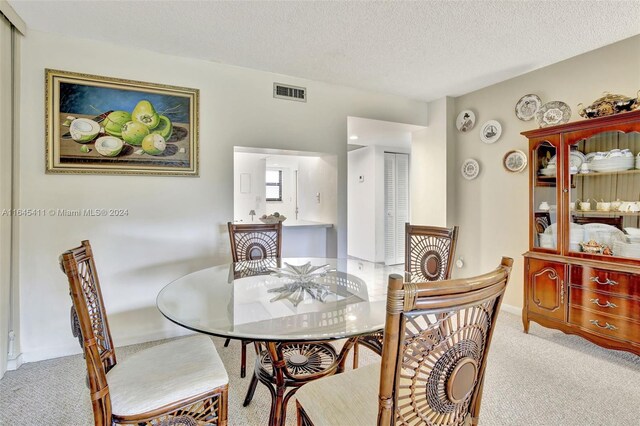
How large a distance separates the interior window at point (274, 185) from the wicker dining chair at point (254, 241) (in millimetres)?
4528

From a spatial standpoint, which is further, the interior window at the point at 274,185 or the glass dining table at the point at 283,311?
the interior window at the point at 274,185

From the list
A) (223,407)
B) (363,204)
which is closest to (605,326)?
(223,407)

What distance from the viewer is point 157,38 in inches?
98.5

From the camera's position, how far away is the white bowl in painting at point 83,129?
2.48m

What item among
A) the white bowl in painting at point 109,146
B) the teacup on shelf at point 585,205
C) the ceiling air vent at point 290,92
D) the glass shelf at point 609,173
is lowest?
the teacup on shelf at point 585,205

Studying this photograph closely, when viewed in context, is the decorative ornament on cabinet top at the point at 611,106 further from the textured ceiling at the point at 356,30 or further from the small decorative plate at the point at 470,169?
the small decorative plate at the point at 470,169

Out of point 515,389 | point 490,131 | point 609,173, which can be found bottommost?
point 515,389

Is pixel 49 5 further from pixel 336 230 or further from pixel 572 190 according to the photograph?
pixel 572 190

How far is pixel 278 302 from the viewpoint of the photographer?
1.59 metres

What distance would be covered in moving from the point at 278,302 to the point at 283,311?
0.13 meters

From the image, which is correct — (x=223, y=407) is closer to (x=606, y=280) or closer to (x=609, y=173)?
(x=606, y=280)

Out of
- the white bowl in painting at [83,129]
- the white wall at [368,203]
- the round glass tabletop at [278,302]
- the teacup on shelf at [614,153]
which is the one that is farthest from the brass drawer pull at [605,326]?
the white bowl in painting at [83,129]

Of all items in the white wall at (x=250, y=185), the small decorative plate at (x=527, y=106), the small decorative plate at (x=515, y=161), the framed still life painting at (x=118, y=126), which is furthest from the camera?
the white wall at (x=250, y=185)

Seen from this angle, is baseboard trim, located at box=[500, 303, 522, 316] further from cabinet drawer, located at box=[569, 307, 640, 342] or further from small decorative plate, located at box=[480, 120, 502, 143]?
small decorative plate, located at box=[480, 120, 502, 143]
